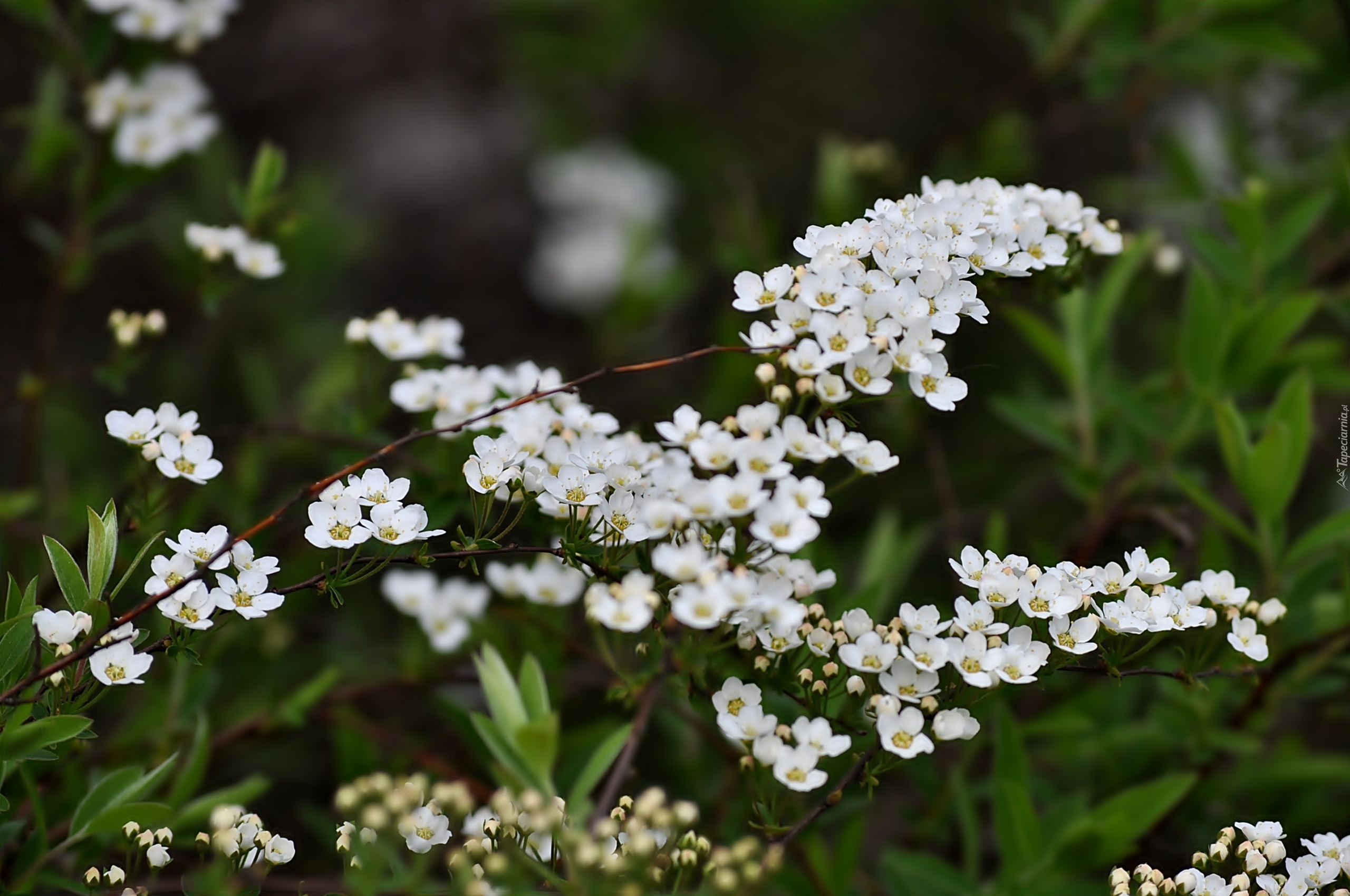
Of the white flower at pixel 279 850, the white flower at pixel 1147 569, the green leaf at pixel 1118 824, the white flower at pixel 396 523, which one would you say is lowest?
the white flower at pixel 279 850

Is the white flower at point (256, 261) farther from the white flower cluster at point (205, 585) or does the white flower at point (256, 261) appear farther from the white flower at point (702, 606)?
the white flower at point (702, 606)

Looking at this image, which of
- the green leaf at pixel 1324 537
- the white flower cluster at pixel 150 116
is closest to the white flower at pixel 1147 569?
the green leaf at pixel 1324 537

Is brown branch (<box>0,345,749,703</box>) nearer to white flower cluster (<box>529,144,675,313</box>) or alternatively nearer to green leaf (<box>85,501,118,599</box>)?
green leaf (<box>85,501,118,599</box>)

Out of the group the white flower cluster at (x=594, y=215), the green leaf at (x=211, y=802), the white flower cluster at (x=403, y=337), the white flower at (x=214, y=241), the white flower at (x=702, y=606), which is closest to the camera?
the white flower at (x=702, y=606)

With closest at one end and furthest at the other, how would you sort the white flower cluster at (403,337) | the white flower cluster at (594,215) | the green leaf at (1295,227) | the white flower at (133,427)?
the white flower at (133,427) → the white flower cluster at (403,337) → the green leaf at (1295,227) → the white flower cluster at (594,215)

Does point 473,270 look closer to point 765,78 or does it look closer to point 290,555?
point 765,78

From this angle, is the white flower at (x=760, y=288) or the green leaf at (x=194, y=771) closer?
the white flower at (x=760, y=288)
